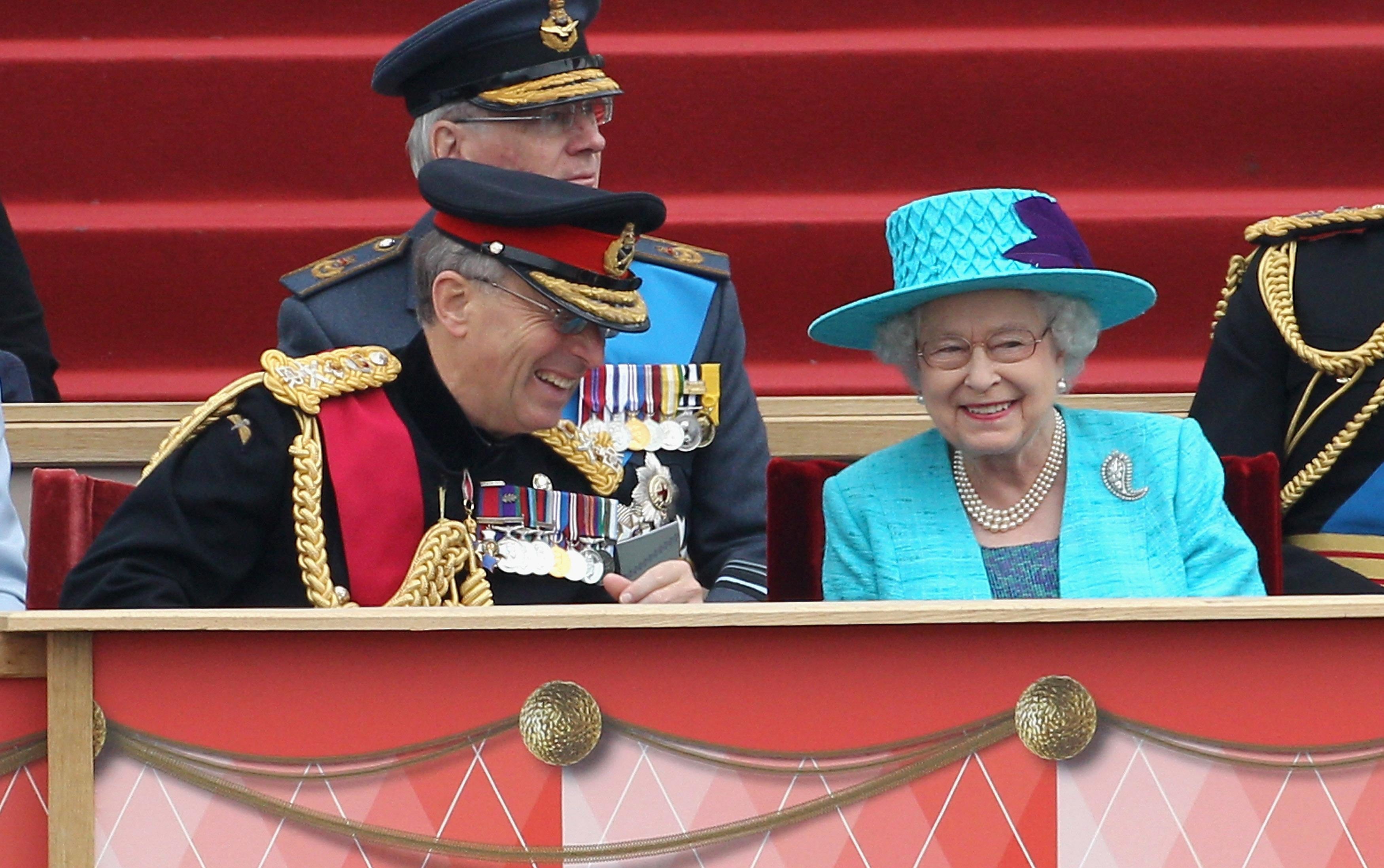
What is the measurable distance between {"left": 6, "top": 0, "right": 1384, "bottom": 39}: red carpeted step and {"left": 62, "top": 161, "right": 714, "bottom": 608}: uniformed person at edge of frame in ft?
6.15

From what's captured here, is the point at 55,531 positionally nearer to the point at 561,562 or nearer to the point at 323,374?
the point at 323,374

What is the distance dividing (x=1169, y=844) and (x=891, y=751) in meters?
0.24

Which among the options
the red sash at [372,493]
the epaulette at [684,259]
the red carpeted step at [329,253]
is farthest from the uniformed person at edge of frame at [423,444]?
the red carpeted step at [329,253]

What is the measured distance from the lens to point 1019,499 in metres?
2.29

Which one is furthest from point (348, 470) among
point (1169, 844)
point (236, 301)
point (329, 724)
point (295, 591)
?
point (236, 301)

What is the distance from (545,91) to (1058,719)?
4.21ft

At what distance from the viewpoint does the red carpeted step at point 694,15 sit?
403cm

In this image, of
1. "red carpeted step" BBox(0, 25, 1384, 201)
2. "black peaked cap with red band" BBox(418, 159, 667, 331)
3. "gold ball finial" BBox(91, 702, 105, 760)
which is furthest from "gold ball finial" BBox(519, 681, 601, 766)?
"red carpeted step" BBox(0, 25, 1384, 201)

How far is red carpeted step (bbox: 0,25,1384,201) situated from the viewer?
3.91 metres

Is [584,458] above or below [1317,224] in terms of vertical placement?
below

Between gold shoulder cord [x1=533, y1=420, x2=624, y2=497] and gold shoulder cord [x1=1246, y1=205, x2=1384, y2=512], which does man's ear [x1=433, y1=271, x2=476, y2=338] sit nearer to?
gold shoulder cord [x1=533, y1=420, x2=624, y2=497]

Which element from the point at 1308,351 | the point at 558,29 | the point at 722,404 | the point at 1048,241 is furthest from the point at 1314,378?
the point at 558,29

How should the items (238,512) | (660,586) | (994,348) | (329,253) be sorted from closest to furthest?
(238,512) → (994,348) → (660,586) → (329,253)

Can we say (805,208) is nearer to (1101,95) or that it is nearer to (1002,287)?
(1101,95)
